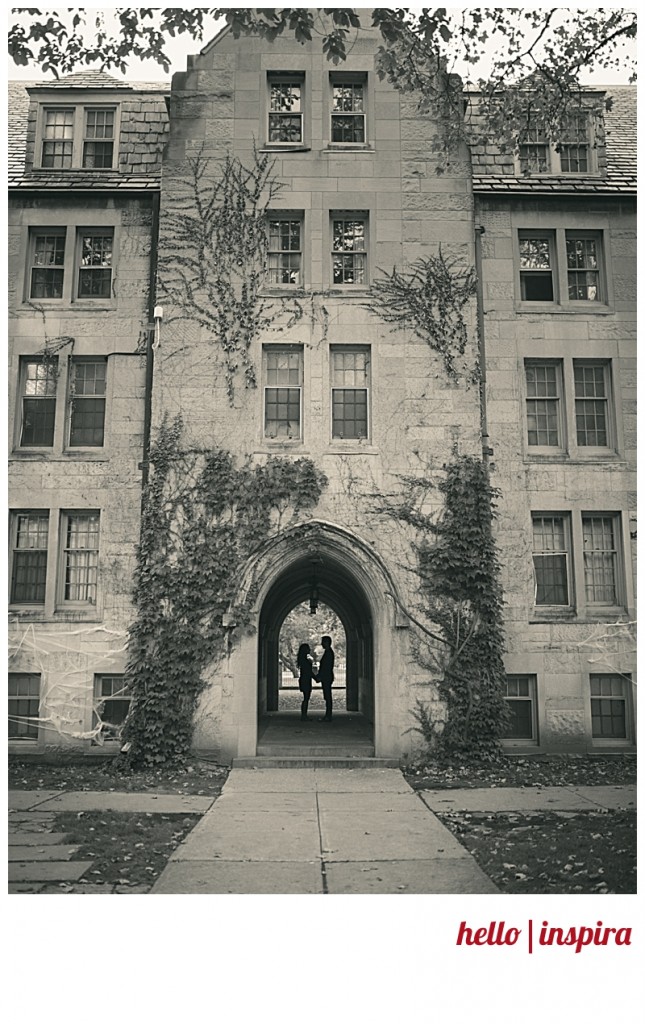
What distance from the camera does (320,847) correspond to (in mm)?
8875

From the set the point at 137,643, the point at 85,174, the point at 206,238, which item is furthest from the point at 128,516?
the point at 85,174

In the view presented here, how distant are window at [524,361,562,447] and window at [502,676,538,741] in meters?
4.70

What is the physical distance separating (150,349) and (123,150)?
459 centimetres

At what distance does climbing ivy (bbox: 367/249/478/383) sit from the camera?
15602 mm

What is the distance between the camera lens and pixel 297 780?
1310cm

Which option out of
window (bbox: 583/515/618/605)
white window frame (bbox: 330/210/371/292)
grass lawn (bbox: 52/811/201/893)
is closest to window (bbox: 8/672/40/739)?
grass lawn (bbox: 52/811/201/893)

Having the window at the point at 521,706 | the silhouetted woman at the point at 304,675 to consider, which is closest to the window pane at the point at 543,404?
the window at the point at 521,706

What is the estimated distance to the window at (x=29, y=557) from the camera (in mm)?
15867

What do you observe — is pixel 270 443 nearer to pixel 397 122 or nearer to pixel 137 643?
pixel 137 643

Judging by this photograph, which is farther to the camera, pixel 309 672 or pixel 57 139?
pixel 309 672

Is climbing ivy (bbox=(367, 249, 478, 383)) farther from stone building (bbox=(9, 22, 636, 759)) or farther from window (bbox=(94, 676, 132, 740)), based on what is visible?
window (bbox=(94, 676, 132, 740))

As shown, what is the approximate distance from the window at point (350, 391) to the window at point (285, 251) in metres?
1.74

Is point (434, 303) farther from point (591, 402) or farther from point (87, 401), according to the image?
point (87, 401)

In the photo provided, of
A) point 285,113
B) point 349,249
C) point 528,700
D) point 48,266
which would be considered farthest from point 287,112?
point 528,700
